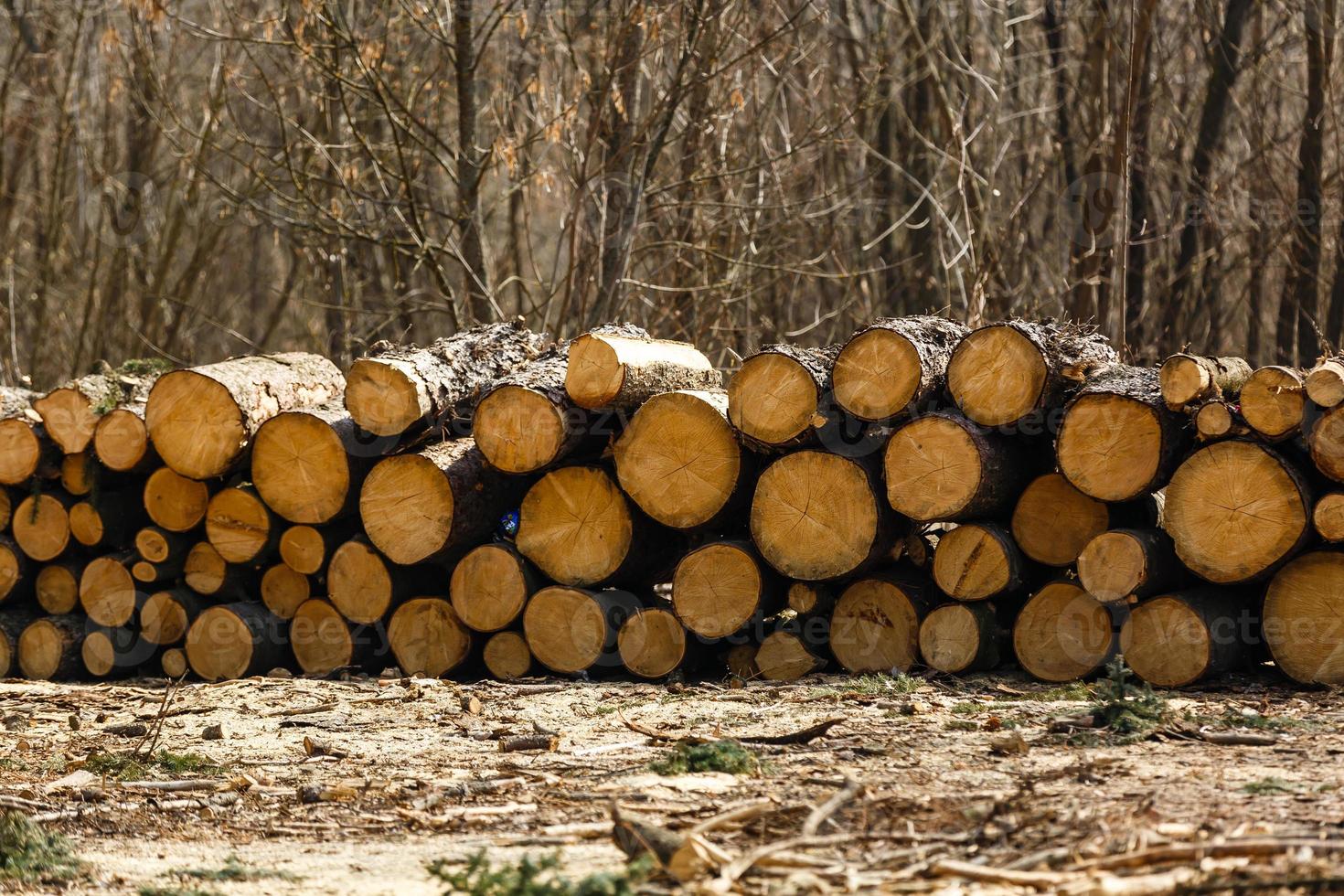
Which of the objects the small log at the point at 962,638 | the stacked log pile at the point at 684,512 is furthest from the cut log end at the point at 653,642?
the small log at the point at 962,638

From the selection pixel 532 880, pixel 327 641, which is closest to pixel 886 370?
pixel 327 641

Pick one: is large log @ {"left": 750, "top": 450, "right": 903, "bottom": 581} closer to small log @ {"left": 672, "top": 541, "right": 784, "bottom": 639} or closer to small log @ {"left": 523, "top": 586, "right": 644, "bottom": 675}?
small log @ {"left": 672, "top": 541, "right": 784, "bottom": 639}

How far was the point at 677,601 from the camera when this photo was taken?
18.2 feet

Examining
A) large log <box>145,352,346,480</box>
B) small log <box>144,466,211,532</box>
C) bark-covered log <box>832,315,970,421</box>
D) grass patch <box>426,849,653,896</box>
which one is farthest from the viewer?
small log <box>144,466,211,532</box>

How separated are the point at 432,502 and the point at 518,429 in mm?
493

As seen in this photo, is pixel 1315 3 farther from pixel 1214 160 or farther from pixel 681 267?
pixel 681 267

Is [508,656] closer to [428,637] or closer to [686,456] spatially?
[428,637]

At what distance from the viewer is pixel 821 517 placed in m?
5.32

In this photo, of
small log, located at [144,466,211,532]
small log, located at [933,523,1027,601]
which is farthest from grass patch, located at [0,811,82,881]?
small log, located at [933,523,1027,601]

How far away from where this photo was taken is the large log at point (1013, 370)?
5.07 meters

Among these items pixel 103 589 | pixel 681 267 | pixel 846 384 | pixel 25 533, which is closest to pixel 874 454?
pixel 846 384

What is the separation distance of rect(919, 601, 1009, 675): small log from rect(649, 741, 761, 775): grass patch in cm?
157

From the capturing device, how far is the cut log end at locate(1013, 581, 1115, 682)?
5.09 metres

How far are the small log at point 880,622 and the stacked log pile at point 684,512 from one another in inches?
0.5
